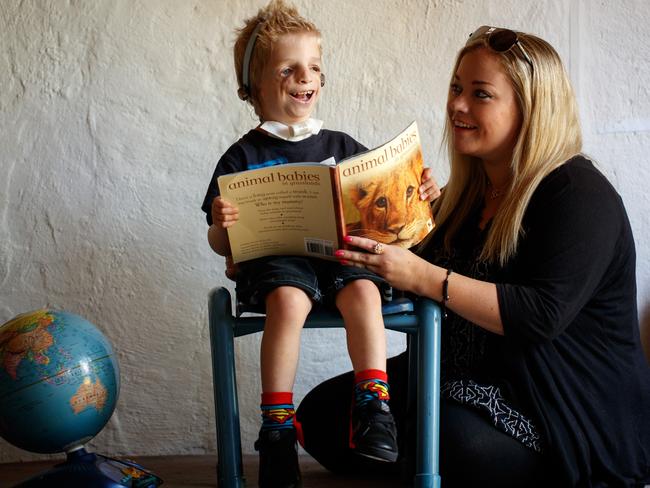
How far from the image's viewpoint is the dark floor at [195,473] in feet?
7.06

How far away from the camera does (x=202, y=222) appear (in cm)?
247

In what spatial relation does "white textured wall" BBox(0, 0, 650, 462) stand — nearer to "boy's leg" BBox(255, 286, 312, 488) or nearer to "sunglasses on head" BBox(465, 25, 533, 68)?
"sunglasses on head" BBox(465, 25, 533, 68)

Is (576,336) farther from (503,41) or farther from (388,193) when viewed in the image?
(503,41)

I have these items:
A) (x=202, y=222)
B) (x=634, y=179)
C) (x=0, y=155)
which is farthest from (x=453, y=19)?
(x=0, y=155)

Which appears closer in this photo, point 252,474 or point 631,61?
point 252,474

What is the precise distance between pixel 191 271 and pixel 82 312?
1.10 ft

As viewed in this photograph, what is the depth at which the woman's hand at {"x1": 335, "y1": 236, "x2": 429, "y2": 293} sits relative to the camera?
1.68 m

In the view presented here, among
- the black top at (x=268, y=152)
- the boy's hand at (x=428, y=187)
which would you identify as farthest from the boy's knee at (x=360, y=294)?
the black top at (x=268, y=152)

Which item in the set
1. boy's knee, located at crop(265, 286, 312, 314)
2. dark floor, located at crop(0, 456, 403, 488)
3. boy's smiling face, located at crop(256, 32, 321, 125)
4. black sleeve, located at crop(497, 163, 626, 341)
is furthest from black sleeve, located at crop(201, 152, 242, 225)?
dark floor, located at crop(0, 456, 403, 488)

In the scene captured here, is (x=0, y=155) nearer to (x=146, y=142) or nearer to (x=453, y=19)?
(x=146, y=142)

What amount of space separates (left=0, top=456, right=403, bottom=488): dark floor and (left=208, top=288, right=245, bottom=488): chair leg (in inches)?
15.9

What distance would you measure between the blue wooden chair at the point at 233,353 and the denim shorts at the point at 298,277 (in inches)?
1.9

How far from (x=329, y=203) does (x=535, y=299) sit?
0.45 m

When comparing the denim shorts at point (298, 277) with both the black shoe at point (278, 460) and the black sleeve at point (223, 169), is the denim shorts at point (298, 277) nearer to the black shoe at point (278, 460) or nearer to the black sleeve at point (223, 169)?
the black sleeve at point (223, 169)
